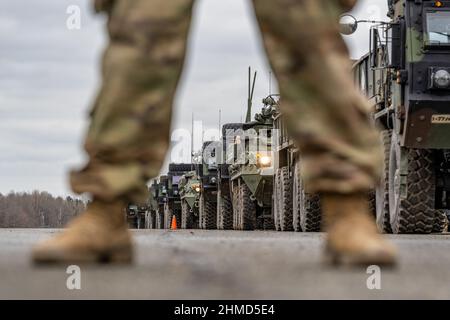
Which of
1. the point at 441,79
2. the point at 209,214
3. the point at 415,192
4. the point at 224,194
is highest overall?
the point at 441,79

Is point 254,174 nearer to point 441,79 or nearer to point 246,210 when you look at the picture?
point 246,210

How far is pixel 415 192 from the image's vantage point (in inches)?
549

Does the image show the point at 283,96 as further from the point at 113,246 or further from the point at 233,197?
the point at 233,197

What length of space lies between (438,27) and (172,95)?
419 inches

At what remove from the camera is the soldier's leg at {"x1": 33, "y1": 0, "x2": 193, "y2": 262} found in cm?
360

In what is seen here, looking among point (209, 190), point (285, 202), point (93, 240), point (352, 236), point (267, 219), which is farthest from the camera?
point (209, 190)

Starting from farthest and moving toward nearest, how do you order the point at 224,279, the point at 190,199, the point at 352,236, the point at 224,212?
→ the point at 190,199
the point at 224,212
the point at 352,236
the point at 224,279

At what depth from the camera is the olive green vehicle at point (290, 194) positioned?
1880 centimetres

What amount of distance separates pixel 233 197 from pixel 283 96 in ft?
83.7

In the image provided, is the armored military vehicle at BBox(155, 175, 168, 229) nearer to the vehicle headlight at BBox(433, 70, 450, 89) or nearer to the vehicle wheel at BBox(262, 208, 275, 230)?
the vehicle wheel at BBox(262, 208, 275, 230)

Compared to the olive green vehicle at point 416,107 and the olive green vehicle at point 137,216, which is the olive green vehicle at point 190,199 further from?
the olive green vehicle at point 416,107

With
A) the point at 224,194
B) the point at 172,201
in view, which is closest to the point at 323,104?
the point at 224,194

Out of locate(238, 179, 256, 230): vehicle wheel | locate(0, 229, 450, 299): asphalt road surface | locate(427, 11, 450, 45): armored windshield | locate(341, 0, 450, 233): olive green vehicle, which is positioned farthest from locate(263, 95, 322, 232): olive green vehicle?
locate(0, 229, 450, 299): asphalt road surface

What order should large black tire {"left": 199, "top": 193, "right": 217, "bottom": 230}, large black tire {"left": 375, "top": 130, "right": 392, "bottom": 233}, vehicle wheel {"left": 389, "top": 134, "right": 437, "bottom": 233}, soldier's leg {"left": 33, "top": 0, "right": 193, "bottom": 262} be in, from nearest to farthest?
soldier's leg {"left": 33, "top": 0, "right": 193, "bottom": 262} → vehicle wheel {"left": 389, "top": 134, "right": 437, "bottom": 233} → large black tire {"left": 375, "top": 130, "right": 392, "bottom": 233} → large black tire {"left": 199, "top": 193, "right": 217, "bottom": 230}
